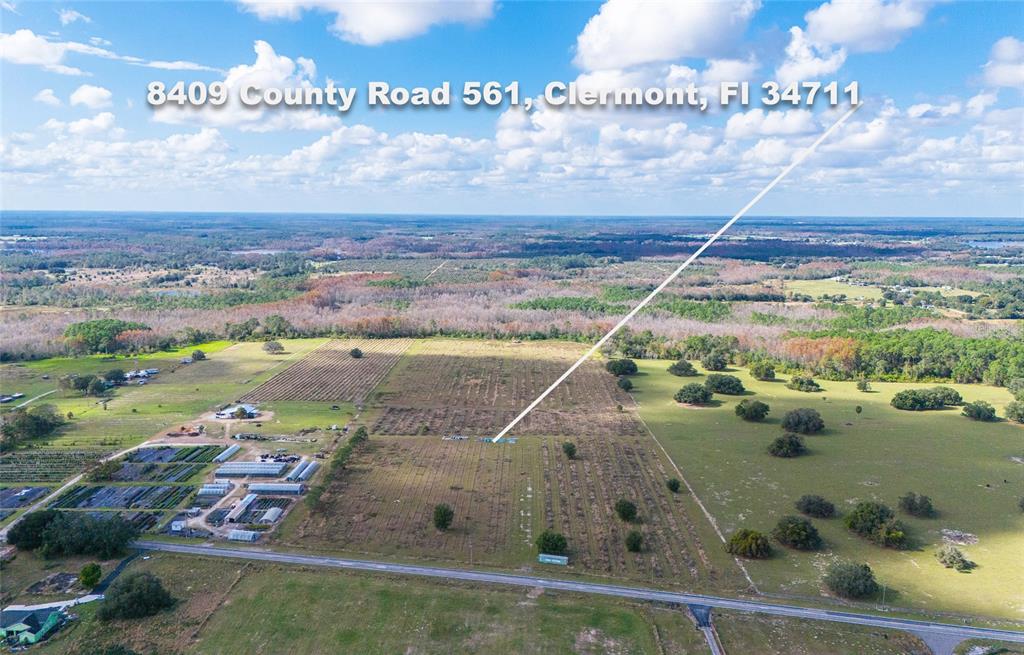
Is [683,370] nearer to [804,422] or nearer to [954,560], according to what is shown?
[804,422]

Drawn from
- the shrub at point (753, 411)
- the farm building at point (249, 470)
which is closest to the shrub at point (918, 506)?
the shrub at point (753, 411)

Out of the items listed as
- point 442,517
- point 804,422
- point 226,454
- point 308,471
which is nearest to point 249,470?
point 308,471

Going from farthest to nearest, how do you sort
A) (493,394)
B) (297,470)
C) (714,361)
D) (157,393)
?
(714,361) → (493,394) → (157,393) → (297,470)

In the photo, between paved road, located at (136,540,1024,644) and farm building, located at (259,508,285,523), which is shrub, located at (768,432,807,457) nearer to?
paved road, located at (136,540,1024,644)

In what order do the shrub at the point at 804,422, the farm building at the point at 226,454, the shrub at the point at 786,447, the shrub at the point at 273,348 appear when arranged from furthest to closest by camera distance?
1. the shrub at the point at 273,348
2. the shrub at the point at 804,422
3. the shrub at the point at 786,447
4. the farm building at the point at 226,454

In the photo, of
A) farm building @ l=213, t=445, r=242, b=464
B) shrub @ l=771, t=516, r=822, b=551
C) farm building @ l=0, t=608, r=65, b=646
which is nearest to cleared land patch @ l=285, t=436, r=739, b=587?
shrub @ l=771, t=516, r=822, b=551

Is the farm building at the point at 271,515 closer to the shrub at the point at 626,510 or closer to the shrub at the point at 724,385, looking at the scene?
the shrub at the point at 626,510
